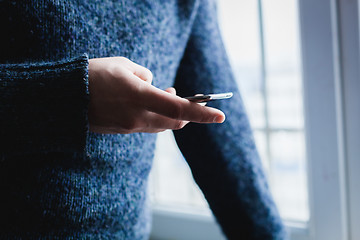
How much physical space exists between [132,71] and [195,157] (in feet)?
0.98

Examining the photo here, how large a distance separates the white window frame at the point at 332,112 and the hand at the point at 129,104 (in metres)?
0.40

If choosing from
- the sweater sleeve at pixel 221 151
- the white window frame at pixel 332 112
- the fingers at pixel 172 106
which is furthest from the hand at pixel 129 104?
the white window frame at pixel 332 112

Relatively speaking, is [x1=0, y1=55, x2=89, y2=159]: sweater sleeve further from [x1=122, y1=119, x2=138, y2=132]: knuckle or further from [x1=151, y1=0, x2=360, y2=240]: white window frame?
[x1=151, y1=0, x2=360, y2=240]: white window frame

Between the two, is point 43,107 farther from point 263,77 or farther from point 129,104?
point 263,77

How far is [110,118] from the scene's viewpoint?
350 mm

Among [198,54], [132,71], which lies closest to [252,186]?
[198,54]

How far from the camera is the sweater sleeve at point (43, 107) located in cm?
34

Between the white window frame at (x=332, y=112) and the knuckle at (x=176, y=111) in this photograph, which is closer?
the knuckle at (x=176, y=111)

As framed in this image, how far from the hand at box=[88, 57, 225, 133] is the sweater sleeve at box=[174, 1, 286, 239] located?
0.88 ft

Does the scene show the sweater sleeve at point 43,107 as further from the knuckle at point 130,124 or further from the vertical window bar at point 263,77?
the vertical window bar at point 263,77

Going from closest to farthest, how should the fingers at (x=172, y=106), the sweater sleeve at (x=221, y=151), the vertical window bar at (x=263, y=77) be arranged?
the fingers at (x=172, y=106), the sweater sleeve at (x=221, y=151), the vertical window bar at (x=263, y=77)

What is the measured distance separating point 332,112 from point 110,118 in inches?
18.8

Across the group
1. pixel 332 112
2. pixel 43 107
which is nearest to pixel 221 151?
pixel 332 112

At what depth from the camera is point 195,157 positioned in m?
0.63
